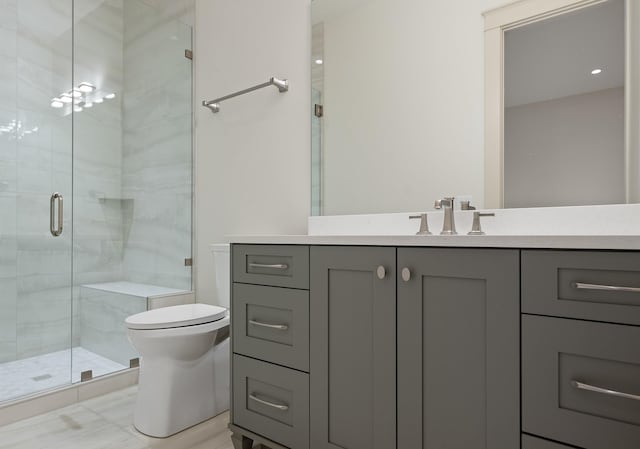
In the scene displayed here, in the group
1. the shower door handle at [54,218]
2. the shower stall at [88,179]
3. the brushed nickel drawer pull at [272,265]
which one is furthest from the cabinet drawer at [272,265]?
the shower door handle at [54,218]

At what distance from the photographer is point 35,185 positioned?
90.1 inches

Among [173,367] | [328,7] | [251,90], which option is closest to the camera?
[173,367]

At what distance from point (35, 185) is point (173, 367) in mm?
1435

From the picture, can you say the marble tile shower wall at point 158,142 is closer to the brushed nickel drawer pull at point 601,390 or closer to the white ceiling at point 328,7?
the white ceiling at point 328,7

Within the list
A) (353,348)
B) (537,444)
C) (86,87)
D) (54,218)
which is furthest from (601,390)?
(86,87)

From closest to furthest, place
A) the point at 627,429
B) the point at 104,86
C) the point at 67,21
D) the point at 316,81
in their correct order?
the point at 627,429
the point at 316,81
the point at 67,21
the point at 104,86

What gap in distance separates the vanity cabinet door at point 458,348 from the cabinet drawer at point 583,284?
41 millimetres

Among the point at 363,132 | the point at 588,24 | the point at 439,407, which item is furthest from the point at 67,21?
the point at 439,407

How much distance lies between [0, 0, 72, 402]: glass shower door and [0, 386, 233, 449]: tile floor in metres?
0.38

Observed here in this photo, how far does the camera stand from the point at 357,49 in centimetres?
178

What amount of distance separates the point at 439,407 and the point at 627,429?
0.40 meters

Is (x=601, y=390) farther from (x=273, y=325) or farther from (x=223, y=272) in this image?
(x=223, y=272)

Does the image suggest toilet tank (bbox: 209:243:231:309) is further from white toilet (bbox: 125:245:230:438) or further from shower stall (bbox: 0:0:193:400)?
shower stall (bbox: 0:0:193:400)

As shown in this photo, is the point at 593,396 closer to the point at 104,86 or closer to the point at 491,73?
the point at 491,73
